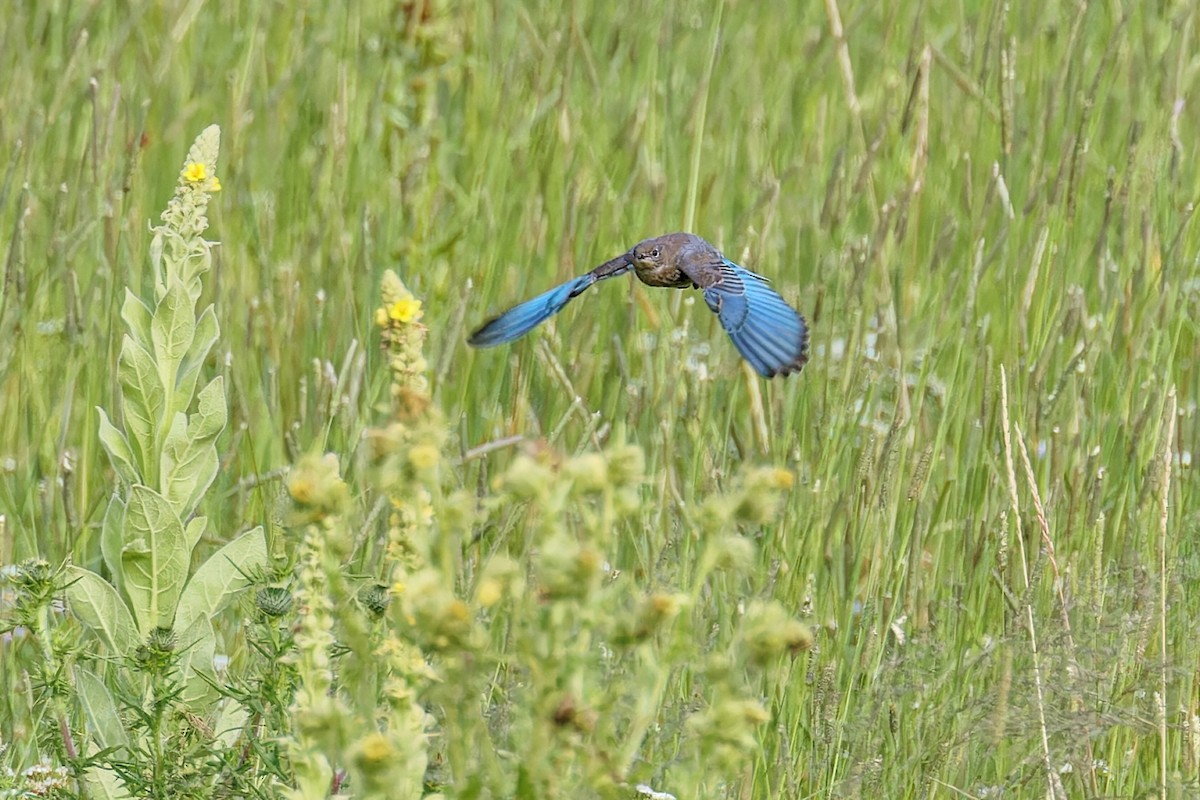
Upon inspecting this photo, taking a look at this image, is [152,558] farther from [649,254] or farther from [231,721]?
[649,254]

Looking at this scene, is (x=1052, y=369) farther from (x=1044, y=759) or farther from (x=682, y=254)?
(x=1044, y=759)

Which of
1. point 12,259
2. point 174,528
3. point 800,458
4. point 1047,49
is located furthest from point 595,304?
point 1047,49

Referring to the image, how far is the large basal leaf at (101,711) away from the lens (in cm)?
186

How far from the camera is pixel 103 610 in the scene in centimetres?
191

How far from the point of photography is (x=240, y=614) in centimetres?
235

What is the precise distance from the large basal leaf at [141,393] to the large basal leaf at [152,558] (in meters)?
0.07

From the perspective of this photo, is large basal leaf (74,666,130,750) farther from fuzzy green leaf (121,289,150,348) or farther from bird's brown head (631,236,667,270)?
bird's brown head (631,236,667,270)

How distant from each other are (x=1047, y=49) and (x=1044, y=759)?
2818mm

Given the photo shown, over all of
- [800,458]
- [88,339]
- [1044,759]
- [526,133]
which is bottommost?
[1044,759]

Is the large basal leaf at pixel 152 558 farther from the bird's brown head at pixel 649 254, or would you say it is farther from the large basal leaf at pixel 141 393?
the bird's brown head at pixel 649 254

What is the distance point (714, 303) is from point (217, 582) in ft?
2.22

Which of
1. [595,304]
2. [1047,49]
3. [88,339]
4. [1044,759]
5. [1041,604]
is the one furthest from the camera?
[1047,49]

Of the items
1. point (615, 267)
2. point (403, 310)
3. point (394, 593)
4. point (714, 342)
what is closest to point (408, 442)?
point (403, 310)

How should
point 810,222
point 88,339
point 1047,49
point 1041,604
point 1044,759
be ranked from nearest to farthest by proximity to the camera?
point 1044,759 → point 1041,604 → point 88,339 → point 810,222 → point 1047,49
